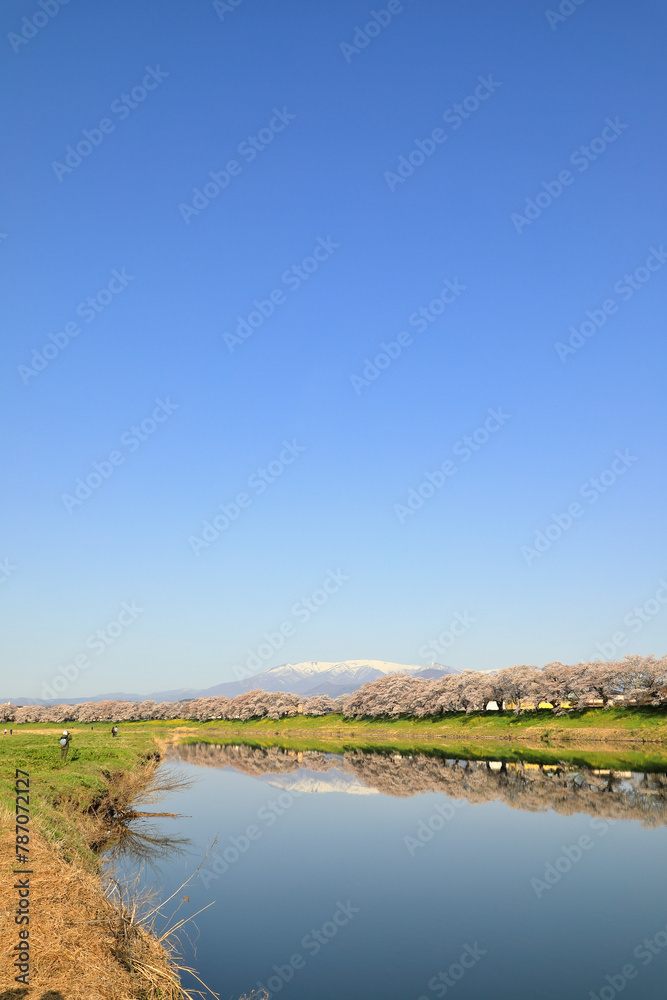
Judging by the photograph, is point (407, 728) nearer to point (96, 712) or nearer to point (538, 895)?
point (538, 895)

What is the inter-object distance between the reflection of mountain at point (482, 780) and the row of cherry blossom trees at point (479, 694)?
29481mm

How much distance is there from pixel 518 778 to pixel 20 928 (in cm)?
4271

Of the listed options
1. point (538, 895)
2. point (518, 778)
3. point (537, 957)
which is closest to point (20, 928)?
point (537, 957)

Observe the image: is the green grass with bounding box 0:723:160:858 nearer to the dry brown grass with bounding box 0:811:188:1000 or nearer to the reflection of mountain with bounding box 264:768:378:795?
the dry brown grass with bounding box 0:811:188:1000
